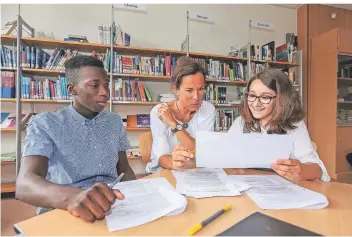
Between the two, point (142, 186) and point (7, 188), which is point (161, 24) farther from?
point (142, 186)

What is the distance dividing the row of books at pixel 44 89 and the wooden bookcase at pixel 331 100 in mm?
3520

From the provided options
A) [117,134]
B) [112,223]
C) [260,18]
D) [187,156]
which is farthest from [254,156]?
[260,18]

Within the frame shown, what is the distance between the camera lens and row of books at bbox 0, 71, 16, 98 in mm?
2436

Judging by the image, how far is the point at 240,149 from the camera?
0.89 metres

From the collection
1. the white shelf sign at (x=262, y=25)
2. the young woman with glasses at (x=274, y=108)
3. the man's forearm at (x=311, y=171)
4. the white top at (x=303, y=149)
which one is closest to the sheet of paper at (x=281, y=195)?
the man's forearm at (x=311, y=171)

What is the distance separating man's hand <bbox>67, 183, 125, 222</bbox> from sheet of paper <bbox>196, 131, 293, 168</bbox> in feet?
1.31

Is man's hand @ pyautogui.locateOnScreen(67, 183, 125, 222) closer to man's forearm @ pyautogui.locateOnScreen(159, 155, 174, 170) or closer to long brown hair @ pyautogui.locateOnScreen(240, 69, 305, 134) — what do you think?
man's forearm @ pyautogui.locateOnScreen(159, 155, 174, 170)

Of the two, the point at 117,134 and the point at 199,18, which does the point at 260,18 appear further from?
the point at 117,134

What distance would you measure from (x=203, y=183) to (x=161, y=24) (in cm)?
285

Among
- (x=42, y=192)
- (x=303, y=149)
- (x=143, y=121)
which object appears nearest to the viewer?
(x=42, y=192)

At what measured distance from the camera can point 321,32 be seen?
3789 millimetres

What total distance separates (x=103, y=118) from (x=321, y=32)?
3.99 metres

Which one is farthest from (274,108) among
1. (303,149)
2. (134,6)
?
(134,6)

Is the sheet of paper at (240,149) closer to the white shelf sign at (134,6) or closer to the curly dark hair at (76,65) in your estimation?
the curly dark hair at (76,65)
